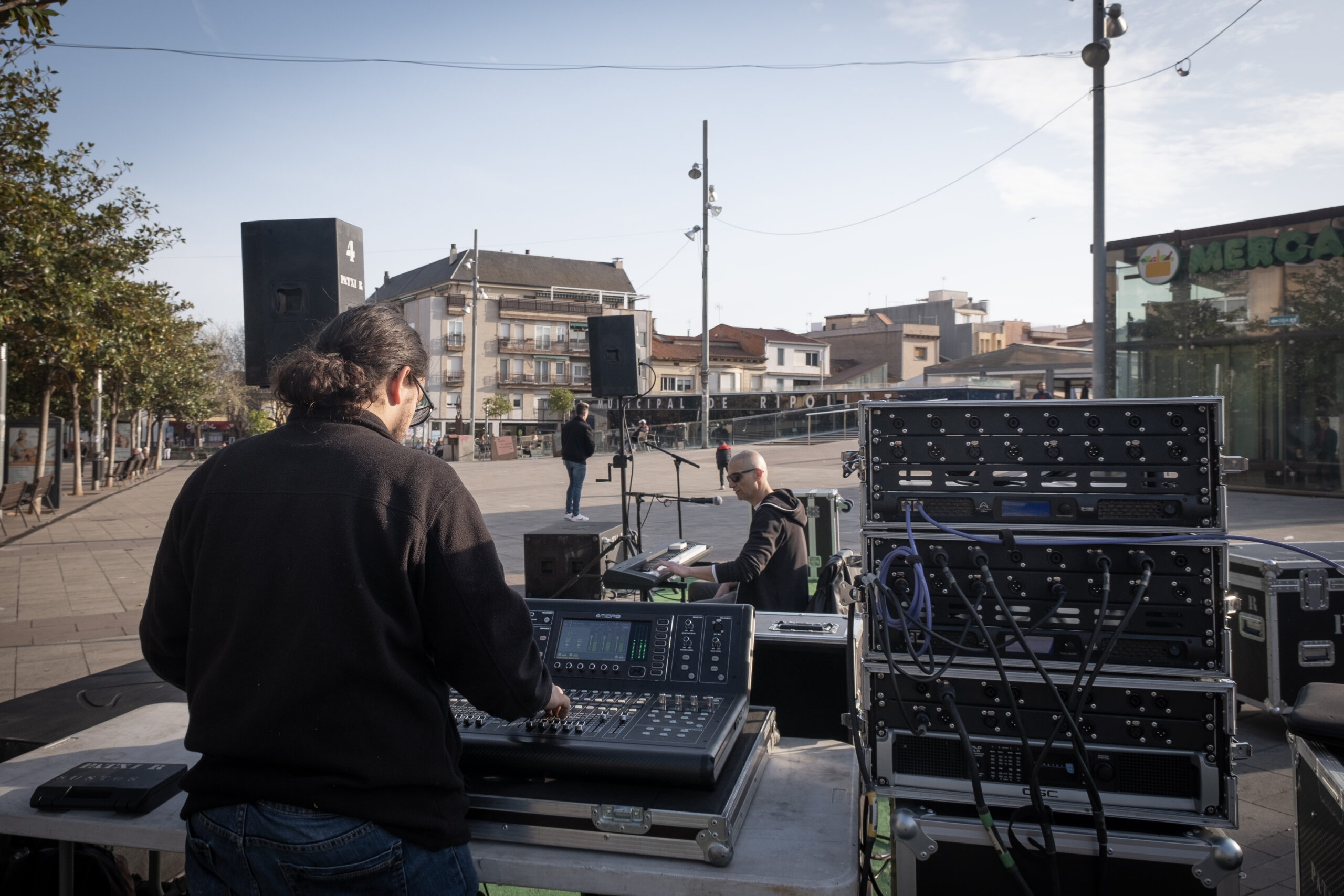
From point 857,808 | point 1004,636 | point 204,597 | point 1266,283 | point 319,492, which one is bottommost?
point 857,808

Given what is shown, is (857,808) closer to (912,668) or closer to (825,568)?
(912,668)

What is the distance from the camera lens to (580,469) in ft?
44.0

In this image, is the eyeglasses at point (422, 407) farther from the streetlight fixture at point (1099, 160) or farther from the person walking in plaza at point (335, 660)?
the streetlight fixture at point (1099, 160)

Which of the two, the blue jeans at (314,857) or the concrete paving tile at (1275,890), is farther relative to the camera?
the concrete paving tile at (1275,890)

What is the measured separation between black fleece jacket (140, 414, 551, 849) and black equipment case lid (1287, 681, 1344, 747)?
65.2 inches

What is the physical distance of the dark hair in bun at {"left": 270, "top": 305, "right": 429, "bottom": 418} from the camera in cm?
161

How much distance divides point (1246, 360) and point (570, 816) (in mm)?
17240

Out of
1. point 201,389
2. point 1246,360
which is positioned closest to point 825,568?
point 1246,360

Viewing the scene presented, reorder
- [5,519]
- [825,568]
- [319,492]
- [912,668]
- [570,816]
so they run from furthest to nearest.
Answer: [5,519]
[825,568]
[912,668]
[570,816]
[319,492]

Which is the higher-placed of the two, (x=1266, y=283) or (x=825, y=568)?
(x=1266, y=283)

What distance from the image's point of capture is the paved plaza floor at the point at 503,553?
378 centimetres

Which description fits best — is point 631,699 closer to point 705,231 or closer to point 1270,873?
point 1270,873

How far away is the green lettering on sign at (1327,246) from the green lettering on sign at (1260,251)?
617 millimetres

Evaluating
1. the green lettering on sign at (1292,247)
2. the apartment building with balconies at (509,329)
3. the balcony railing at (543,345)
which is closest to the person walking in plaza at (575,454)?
the green lettering on sign at (1292,247)
